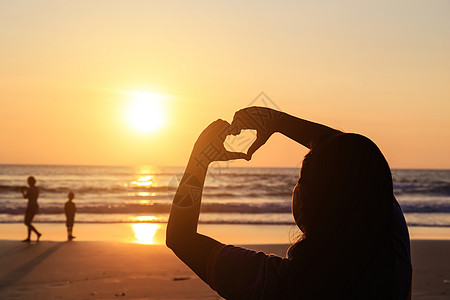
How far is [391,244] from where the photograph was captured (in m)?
0.84

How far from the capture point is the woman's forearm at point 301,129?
38.4 inches

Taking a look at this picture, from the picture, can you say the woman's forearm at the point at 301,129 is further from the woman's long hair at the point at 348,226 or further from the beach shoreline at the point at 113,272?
the beach shoreline at the point at 113,272

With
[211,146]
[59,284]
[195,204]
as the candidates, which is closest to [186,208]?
[195,204]

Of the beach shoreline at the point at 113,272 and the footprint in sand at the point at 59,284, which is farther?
the footprint in sand at the point at 59,284

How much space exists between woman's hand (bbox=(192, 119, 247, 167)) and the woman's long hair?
0.20 meters

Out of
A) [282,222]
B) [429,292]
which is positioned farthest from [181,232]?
[282,222]

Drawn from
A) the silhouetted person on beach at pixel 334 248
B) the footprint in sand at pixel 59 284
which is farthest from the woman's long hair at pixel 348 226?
the footprint in sand at pixel 59 284

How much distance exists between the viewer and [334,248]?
0.80m

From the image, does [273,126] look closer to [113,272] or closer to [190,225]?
[190,225]

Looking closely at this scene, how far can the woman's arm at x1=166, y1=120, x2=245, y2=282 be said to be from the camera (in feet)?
2.88

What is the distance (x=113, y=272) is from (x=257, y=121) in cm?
942

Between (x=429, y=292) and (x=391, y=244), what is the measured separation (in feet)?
26.5

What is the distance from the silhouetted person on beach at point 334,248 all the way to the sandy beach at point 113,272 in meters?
7.24

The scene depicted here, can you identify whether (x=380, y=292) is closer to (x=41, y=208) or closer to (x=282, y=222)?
(x=282, y=222)
